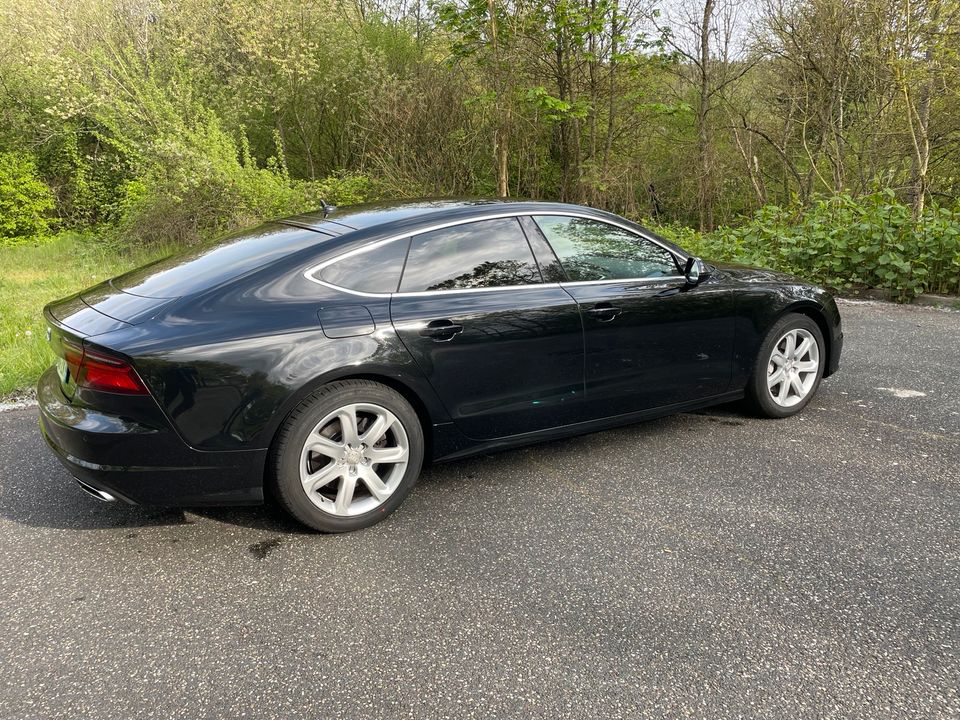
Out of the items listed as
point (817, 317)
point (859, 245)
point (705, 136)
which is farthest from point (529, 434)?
point (705, 136)

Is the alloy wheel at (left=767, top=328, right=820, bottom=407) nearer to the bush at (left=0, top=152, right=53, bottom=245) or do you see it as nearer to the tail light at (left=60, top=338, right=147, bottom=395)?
the tail light at (left=60, top=338, right=147, bottom=395)

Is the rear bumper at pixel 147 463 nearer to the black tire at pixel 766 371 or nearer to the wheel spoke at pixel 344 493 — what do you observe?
the wheel spoke at pixel 344 493

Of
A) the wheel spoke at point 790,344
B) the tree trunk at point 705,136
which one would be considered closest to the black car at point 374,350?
the wheel spoke at point 790,344

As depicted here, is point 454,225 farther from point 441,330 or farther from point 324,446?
point 324,446

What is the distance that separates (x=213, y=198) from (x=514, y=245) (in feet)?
32.5

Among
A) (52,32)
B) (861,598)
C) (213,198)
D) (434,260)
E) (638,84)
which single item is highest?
(52,32)

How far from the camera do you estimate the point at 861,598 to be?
2.64 m

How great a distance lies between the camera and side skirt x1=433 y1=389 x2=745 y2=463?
11.1ft

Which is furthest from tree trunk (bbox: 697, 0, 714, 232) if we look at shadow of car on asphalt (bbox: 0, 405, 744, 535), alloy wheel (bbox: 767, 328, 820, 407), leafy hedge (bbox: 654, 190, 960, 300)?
shadow of car on asphalt (bbox: 0, 405, 744, 535)

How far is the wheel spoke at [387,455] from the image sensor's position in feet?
10.4

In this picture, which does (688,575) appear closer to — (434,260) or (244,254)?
(434,260)

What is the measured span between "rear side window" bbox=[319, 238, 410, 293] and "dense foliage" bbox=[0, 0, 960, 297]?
690 cm

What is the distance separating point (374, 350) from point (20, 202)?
15605 mm

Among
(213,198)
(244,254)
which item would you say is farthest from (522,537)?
(213,198)
